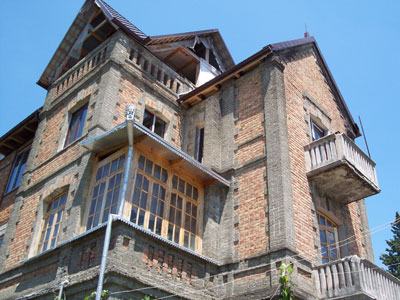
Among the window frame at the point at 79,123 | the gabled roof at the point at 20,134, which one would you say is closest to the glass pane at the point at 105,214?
the window frame at the point at 79,123

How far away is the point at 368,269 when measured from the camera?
10859mm

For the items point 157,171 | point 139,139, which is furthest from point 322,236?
point 139,139

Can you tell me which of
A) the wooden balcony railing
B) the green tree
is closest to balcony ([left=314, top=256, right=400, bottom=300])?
the wooden balcony railing

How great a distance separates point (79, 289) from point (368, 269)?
7.00 m

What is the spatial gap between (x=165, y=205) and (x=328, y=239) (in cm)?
503

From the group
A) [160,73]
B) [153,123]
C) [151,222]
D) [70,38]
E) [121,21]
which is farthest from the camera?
[70,38]

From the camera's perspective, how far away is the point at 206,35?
20172mm

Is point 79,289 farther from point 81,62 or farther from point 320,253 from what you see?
point 81,62

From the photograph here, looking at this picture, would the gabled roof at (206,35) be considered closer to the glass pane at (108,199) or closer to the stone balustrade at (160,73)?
the stone balustrade at (160,73)

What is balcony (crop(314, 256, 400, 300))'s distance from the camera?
1034 centimetres

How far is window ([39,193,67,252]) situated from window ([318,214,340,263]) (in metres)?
7.68

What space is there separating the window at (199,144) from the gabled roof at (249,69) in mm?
1335

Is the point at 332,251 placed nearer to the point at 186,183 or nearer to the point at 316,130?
the point at 316,130

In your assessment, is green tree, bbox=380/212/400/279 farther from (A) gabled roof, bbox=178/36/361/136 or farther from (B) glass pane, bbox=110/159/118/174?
(B) glass pane, bbox=110/159/118/174
